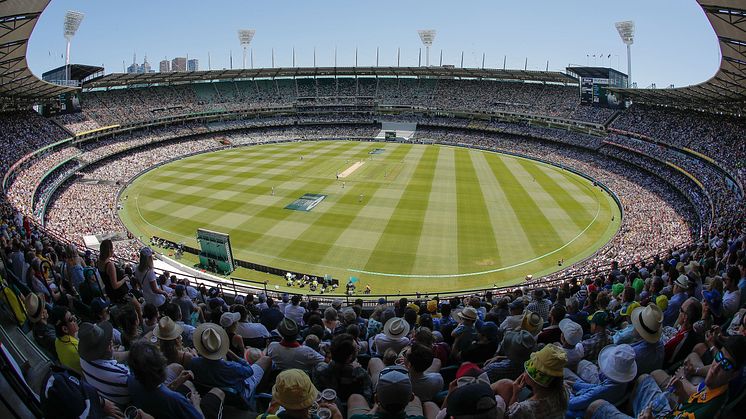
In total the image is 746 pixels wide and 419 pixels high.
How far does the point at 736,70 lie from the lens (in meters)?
29.3

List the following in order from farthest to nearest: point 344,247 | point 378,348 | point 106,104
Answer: point 106,104 < point 344,247 < point 378,348

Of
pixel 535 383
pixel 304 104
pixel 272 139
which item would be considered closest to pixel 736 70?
pixel 535 383

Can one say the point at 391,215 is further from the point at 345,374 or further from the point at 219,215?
the point at 345,374

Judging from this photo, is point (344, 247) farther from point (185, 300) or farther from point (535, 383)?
point (535, 383)

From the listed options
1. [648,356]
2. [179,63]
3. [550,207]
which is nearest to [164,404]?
[648,356]

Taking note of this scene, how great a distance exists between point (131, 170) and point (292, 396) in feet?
206

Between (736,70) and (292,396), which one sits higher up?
(736,70)

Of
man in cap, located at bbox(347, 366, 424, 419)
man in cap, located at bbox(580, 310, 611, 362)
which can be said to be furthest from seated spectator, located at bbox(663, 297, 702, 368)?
man in cap, located at bbox(347, 366, 424, 419)

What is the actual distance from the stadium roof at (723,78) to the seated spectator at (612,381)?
68.9 ft

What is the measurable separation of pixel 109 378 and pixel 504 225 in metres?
36.1

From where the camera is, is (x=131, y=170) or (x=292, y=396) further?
(x=131, y=170)

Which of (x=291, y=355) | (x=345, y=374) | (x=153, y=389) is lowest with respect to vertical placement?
(x=291, y=355)

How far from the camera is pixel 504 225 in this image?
38188mm

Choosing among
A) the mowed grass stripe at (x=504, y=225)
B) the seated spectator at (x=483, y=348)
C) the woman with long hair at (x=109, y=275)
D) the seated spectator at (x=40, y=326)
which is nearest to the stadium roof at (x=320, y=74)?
the mowed grass stripe at (x=504, y=225)
